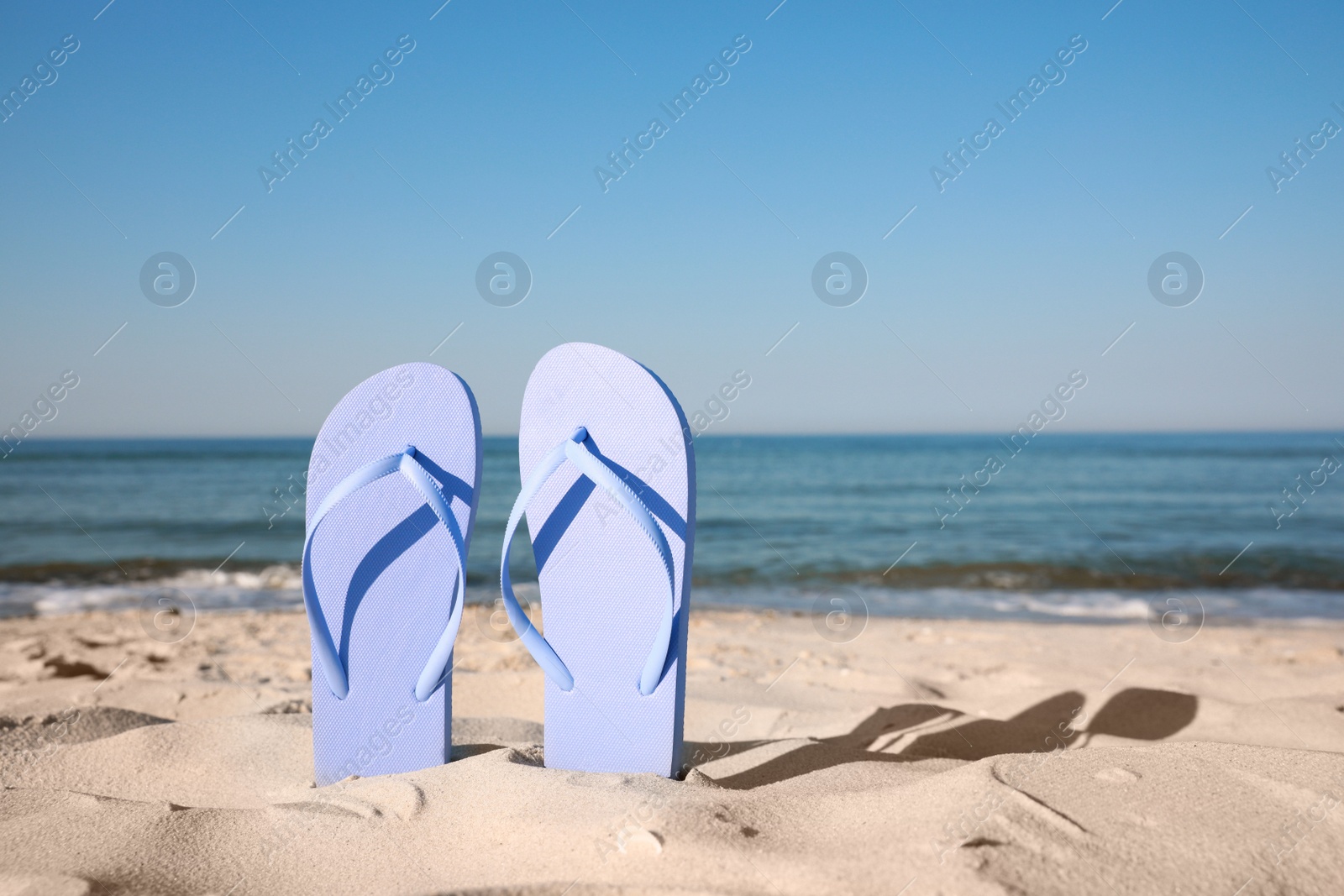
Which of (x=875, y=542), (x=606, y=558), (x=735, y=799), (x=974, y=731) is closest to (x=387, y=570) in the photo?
(x=606, y=558)

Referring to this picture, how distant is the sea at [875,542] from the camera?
6.80m

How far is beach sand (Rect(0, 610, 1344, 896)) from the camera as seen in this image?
130 centimetres

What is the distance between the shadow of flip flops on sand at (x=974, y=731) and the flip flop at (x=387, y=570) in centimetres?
91

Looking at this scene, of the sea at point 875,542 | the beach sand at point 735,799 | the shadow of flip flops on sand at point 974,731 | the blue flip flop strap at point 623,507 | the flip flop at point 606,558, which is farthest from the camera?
the sea at point 875,542

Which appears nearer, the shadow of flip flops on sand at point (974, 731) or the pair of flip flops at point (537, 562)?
the pair of flip flops at point (537, 562)

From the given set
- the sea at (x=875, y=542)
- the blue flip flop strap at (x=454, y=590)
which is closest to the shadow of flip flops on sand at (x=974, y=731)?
the blue flip flop strap at (x=454, y=590)

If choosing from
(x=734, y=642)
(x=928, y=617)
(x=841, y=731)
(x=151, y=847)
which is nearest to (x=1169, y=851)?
(x=841, y=731)

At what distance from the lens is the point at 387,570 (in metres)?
2.29

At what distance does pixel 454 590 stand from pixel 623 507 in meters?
0.55

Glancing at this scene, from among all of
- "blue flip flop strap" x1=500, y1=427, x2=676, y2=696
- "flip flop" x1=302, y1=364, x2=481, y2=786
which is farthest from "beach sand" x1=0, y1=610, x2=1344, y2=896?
"blue flip flop strap" x1=500, y1=427, x2=676, y2=696

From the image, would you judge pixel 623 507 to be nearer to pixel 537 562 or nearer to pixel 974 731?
pixel 537 562

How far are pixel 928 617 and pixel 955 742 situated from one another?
354cm

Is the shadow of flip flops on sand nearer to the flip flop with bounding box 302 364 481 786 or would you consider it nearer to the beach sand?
the beach sand

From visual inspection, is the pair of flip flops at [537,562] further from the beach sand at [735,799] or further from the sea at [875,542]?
the sea at [875,542]
